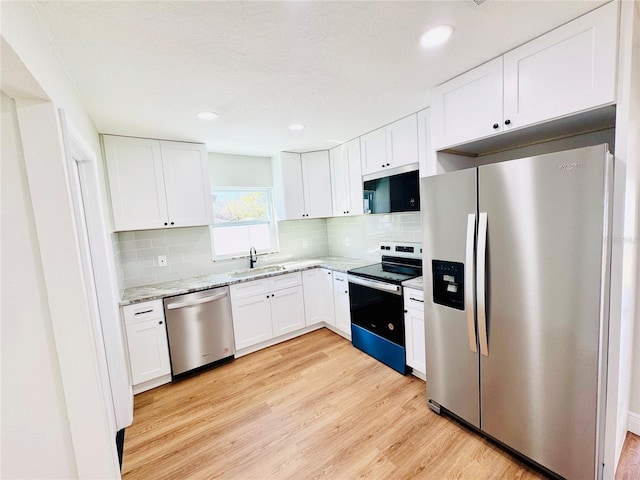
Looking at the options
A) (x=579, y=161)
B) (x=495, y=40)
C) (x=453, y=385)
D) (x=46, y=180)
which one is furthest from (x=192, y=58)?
(x=453, y=385)

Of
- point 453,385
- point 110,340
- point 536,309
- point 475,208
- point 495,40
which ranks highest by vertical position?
point 495,40

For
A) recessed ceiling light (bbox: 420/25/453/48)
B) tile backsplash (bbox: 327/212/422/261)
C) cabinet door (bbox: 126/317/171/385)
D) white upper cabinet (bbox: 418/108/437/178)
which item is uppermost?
recessed ceiling light (bbox: 420/25/453/48)

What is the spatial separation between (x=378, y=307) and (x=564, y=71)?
82.7 inches

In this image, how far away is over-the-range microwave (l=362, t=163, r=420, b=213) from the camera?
8.16ft

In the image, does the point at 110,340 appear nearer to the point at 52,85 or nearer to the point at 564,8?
the point at 52,85

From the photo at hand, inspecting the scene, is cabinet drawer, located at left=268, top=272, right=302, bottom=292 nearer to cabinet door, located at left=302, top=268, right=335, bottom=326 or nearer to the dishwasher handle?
cabinet door, located at left=302, top=268, right=335, bottom=326

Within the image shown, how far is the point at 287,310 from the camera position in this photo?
330 centimetres

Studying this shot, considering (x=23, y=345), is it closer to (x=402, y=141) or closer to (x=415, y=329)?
(x=415, y=329)

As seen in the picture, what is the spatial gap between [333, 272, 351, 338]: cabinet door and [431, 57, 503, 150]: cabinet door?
1.76 m

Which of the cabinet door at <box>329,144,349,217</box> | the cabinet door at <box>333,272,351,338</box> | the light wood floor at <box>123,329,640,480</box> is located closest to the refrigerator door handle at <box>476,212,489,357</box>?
the light wood floor at <box>123,329,640,480</box>

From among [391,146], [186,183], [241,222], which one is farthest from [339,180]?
[186,183]

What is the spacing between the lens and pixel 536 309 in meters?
1.41

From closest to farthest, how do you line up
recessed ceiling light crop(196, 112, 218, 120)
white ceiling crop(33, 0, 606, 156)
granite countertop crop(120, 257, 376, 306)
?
white ceiling crop(33, 0, 606, 156), recessed ceiling light crop(196, 112, 218, 120), granite countertop crop(120, 257, 376, 306)

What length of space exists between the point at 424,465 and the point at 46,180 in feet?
7.98
